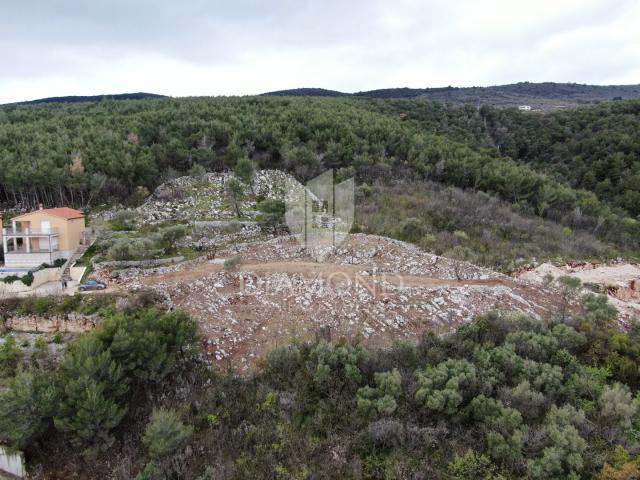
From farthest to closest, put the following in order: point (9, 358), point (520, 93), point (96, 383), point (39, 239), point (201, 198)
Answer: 1. point (520, 93)
2. point (201, 198)
3. point (39, 239)
4. point (9, 358)
5. point (96, 383)

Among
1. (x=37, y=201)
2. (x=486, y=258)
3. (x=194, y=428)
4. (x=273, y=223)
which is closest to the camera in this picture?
(x=194, y=428)

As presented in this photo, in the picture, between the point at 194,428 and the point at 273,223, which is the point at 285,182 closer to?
the point at 273,223

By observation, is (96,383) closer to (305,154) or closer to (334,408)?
(334,408)

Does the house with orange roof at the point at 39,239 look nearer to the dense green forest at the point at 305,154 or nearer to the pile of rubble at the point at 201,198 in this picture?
the pile of rubble at the point at 201,198

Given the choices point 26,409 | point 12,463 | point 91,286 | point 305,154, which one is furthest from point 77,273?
point 305,154

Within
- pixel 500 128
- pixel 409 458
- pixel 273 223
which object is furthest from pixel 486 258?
pixel 500 128

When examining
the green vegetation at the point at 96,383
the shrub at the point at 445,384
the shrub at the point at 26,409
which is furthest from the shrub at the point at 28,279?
the shrub at the point at 445,384

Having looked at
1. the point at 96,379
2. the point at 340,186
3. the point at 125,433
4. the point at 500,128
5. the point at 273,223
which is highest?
the point at 500,128
